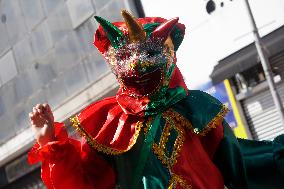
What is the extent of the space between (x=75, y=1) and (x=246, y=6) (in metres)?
4.02

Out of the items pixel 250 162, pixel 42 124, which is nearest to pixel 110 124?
pixel 42 124

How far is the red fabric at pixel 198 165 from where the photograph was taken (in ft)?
8.14

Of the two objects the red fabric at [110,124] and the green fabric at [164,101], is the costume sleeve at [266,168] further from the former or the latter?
the red fabric at [110,124]

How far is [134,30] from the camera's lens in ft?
8.32

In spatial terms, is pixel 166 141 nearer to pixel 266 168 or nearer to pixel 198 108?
pixel 198 108

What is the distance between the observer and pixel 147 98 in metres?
2.56

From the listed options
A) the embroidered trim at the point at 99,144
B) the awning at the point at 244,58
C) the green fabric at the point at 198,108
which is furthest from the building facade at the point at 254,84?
the embroidered trim at the point at 99,144

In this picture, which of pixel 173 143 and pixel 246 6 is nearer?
pixel 173 143

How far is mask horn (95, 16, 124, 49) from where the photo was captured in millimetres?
2561

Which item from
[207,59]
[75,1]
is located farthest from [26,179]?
[207,59]

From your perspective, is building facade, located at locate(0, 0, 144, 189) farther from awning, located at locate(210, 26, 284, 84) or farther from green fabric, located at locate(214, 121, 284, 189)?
green fabric, located at locate(214, 121, 284, 189)

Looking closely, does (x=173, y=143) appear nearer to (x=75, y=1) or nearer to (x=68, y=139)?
(x=68, y=139)

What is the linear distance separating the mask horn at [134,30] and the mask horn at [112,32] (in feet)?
0.18

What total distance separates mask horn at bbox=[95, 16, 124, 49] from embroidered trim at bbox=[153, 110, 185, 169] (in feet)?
1.34
